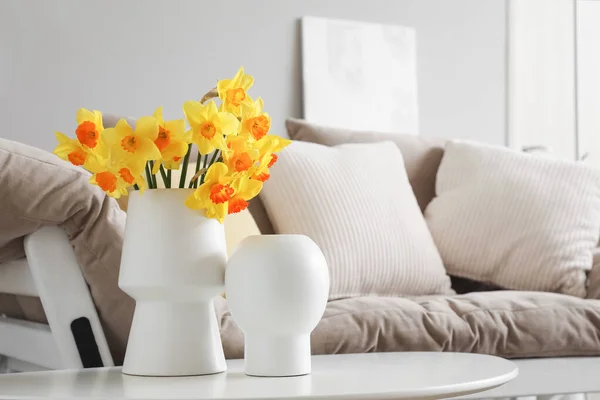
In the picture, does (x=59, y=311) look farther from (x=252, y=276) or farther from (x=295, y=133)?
(x=295, y=133)

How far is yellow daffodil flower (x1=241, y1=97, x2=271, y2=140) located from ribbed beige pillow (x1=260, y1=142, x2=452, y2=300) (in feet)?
2.99

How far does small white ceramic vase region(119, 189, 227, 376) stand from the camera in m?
0.94

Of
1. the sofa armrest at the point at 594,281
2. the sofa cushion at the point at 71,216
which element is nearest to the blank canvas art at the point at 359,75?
the sofa armrest at the point at 594,281

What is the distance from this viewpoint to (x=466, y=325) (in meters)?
1.59

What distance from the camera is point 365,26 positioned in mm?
3557

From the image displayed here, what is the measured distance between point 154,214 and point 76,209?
0.78 feet

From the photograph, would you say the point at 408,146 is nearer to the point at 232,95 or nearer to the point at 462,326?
the point at 462,326

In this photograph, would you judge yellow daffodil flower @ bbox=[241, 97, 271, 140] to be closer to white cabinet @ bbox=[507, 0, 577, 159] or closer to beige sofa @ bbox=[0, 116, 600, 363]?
beige sofa @ bbox=[0, 116, 600, 363]

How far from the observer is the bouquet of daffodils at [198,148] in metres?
0.92

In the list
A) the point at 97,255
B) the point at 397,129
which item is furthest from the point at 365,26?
the point at 97,255

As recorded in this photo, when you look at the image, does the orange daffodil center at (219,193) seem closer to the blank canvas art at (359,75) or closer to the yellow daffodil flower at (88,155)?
the yellow daffodil flower at (88,155)

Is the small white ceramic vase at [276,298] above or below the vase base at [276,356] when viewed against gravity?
above

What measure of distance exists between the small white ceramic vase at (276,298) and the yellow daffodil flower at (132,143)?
150 mm

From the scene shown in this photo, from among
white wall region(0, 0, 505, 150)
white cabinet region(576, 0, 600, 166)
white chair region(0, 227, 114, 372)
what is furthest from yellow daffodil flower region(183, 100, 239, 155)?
white cabinet region(576, 0, 600, 166)
